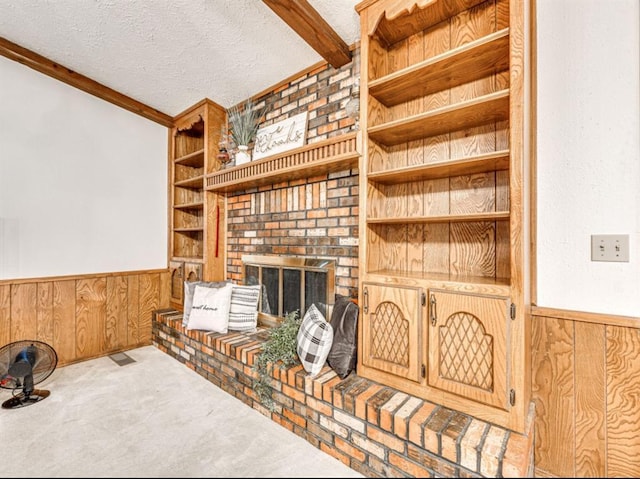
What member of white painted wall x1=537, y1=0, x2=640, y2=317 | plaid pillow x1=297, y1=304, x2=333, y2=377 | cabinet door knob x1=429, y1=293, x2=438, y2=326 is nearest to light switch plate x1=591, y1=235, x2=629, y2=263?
white painted wall x1=537, y1=0, x2=640, y2=317

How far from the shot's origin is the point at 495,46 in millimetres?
1379

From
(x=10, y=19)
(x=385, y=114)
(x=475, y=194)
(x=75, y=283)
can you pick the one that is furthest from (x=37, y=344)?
(x=475, y=194)

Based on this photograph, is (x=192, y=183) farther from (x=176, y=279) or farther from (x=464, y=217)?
(x=464, y=217)

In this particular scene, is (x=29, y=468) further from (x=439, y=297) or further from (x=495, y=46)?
(x=495, y=46)

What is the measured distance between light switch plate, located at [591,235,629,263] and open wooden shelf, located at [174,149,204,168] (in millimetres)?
2993

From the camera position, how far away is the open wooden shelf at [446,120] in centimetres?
137

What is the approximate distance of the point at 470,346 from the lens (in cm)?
133

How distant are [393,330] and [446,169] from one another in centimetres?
86

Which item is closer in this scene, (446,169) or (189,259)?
(446,169)

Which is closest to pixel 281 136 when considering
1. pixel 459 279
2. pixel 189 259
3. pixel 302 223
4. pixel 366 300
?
pixel 302 223

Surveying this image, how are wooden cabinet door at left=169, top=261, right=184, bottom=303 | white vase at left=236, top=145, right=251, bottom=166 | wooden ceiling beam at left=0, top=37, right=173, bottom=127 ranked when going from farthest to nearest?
wooden cabinet door at left=169, top=261, right=184, bottom=303, white vase at left=236, top=145, right=251, bottom=166, wooden ceiling beam at left=0, top=37, right=173, bottom=127

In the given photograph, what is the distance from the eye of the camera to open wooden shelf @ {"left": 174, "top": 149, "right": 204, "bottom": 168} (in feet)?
9.90

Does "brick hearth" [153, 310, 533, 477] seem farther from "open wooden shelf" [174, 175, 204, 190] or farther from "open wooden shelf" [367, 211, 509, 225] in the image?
"open wooden shelf" [174, 175, 204, 190]

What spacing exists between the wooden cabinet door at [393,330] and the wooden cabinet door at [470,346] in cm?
7
